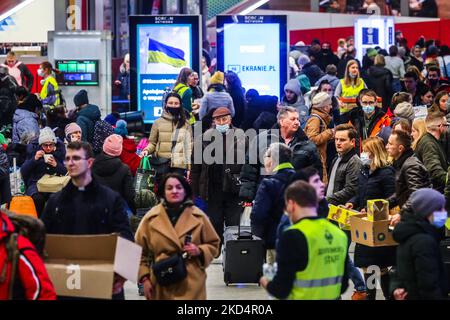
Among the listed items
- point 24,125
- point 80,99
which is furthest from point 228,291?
point 24,125

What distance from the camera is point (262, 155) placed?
11570 millimetres

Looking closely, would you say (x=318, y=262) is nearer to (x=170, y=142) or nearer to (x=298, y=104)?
(x=170, y=142)

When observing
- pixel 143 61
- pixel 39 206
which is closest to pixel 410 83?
pixel 143 61

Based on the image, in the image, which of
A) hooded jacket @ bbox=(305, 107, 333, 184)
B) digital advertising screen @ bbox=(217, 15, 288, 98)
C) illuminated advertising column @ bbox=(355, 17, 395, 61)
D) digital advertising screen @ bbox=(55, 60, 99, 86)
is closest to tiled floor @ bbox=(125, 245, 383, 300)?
hooded jacket @ bbox=(305, 107, 333, 184)

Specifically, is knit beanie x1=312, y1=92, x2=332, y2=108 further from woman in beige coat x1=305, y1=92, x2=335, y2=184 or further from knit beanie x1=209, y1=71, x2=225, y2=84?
knit beanie x1=209, y1=71, x2=225, y2=84

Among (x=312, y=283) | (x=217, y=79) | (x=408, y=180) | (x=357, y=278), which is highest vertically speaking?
(x=217, y=79)

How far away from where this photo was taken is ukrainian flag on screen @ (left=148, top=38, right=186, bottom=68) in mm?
18469

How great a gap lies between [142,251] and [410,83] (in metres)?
11.1

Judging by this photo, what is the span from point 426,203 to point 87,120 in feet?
27.6

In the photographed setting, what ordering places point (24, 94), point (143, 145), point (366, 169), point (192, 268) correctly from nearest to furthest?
point (192, 268), point (366, 169), point (143, 145), point (24, 94)

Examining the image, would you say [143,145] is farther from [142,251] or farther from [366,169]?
[142,251]

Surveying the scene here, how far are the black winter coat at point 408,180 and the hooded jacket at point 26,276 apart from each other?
4112 millimetres

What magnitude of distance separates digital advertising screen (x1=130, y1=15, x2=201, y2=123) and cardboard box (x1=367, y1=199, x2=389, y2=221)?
30.3ft
